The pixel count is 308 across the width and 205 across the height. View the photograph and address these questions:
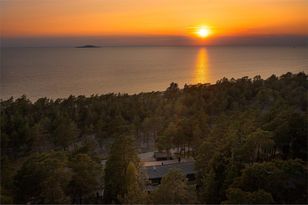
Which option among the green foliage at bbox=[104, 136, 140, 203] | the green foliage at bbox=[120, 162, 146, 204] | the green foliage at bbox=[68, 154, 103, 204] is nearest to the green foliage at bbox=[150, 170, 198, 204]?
the green foliage at bbox=[120, 162, 146, 204]

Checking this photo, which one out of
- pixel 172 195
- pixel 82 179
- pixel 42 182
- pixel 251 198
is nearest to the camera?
pixel 251 198

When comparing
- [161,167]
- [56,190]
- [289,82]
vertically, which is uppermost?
[289,82]

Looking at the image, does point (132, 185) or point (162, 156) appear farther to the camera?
point (162, 156)

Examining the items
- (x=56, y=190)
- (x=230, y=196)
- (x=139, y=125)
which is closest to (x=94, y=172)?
(x=56, y=190)

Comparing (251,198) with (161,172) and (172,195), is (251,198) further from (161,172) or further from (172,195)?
(161,172)

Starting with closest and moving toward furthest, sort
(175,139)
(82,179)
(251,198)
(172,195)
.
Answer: (251,198) → (172,195) → (82,179) → (175,139)

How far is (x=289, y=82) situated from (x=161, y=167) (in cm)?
1814

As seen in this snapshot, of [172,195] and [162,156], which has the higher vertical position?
[172,195]

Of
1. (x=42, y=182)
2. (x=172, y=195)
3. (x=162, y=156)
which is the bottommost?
(x=162, y=156)

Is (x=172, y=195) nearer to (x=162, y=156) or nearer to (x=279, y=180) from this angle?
(x=279, y=180)

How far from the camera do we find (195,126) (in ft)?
48.2

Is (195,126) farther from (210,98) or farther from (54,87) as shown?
(54,87)

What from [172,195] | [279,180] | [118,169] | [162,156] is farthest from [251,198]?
[162,156]

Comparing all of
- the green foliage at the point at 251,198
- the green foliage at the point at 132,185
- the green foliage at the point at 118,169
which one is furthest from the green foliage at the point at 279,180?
the green foliage at the point at 118,169
